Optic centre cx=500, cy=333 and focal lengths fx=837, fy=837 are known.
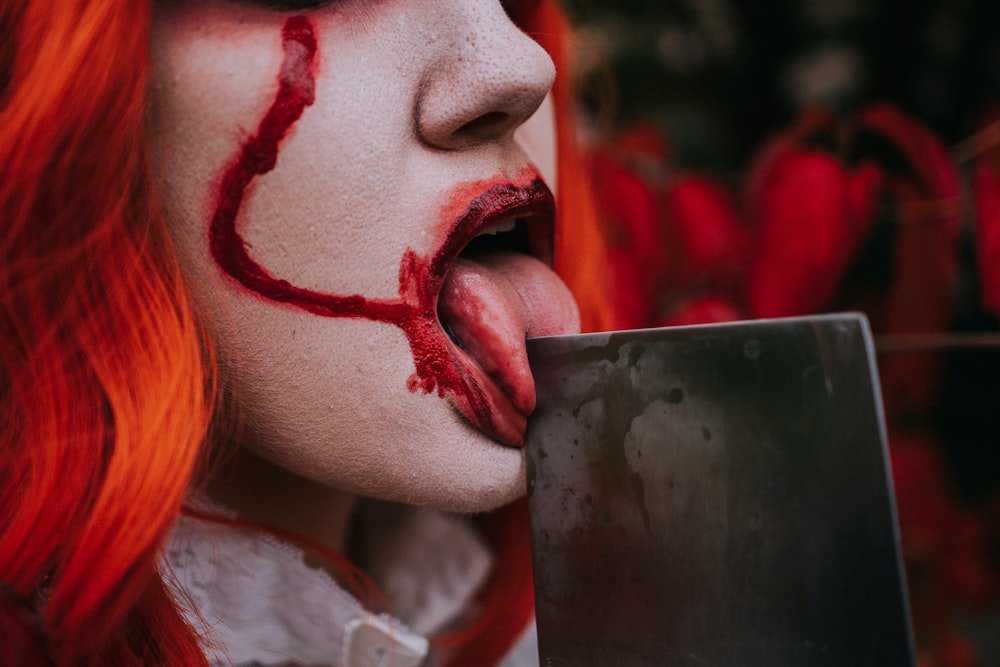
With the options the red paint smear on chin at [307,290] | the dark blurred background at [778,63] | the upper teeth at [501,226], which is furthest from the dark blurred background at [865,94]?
the red paint smear on chin at [307,290]

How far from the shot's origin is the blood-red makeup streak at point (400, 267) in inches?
20.7

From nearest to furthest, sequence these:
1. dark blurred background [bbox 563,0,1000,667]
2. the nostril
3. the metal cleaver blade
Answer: the metal cleaver blade, the nostril, dark blurred background [bbox 563,0,1000,667]

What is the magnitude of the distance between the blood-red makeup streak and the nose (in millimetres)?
46

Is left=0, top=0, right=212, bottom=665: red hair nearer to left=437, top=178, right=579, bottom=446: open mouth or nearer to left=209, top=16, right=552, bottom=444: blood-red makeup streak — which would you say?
left=209, top=16, right=552, bottom=444: blood-red makeup streak

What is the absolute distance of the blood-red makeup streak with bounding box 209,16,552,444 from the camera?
525mm

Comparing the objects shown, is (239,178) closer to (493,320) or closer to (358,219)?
(358,219)

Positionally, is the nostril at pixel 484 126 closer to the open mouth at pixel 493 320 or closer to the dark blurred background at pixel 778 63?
the open mouth at pixel 493 320

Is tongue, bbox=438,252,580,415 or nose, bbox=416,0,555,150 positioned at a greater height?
nose, bbox=416,0,555,150

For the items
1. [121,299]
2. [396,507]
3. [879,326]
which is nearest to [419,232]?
[121,299]

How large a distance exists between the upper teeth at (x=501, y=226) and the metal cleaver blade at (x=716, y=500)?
9cm

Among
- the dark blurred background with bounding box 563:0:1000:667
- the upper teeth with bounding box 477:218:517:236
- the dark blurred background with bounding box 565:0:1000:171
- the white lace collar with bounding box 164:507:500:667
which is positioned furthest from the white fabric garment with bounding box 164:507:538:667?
the dark blurred background with bounding box 565:0:1000:171

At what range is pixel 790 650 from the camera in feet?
1.58

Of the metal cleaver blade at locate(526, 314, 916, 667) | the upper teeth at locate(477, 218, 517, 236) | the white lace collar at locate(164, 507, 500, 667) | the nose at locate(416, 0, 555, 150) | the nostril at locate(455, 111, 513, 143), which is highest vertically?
the nose at locate(416, 0, 555, 150)

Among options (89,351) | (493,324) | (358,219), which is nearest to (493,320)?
(493,324)
